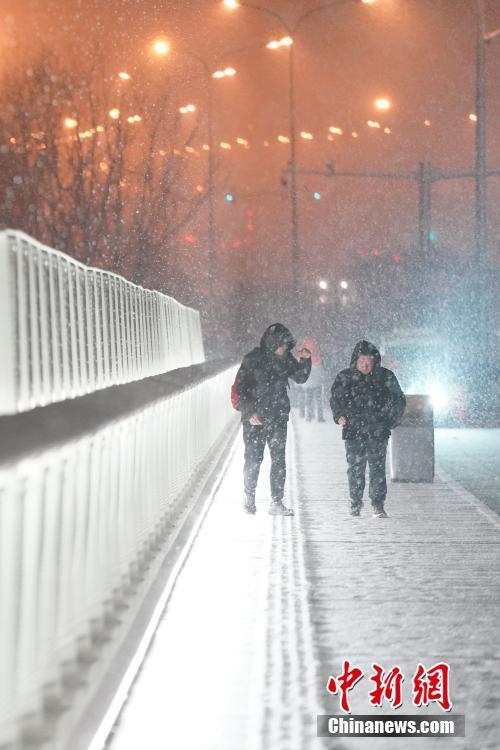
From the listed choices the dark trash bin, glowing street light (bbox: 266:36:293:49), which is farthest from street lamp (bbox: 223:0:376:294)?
the dark trash bin

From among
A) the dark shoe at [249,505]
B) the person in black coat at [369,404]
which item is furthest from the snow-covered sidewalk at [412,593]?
the person in black coat at [369,404]

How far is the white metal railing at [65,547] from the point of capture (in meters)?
5.89

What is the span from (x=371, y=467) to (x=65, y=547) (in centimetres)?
742

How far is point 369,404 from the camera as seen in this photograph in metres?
14.2

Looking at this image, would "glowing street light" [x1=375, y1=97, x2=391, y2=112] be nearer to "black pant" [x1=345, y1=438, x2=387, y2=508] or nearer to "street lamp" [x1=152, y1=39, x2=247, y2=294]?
"street lamp" [x1=152, y1=39, x2=247, y2=294]

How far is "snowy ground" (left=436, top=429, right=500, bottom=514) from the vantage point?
55.6 ft

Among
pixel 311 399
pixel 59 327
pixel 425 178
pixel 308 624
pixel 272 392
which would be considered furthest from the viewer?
pixel 425 178

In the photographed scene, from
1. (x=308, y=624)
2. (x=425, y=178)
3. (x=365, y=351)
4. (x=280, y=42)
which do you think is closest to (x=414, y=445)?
(x=365, y=351)

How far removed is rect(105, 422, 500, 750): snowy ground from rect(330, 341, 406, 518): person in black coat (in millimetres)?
626

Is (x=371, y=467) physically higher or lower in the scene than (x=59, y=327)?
lower

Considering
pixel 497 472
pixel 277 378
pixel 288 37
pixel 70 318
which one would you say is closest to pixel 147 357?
pixel 277 378

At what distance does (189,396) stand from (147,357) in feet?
2.28

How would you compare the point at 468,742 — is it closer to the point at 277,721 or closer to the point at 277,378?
the point at 277,721

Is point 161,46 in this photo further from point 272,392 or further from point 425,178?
point 272,392
